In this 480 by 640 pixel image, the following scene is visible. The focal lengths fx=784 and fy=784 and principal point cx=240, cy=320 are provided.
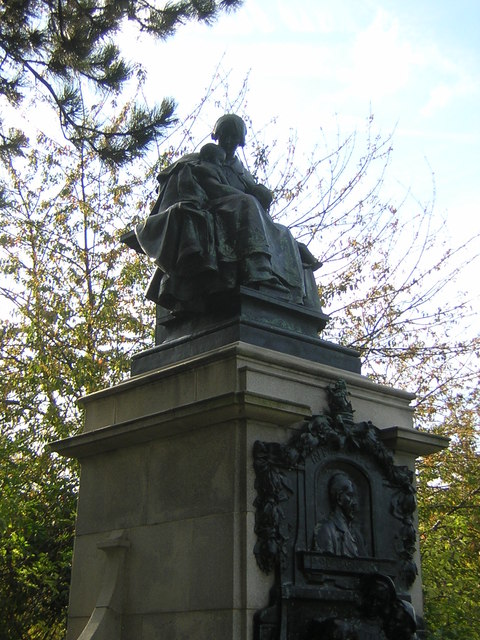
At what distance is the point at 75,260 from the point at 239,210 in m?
8.21

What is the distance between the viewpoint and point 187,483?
17.6ft

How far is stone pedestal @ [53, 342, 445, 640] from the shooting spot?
491cm

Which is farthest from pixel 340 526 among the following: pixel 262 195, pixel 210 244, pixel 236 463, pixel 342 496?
pixel 262 195

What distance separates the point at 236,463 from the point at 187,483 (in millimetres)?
491

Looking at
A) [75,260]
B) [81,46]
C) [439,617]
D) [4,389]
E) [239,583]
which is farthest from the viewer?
[75,260]

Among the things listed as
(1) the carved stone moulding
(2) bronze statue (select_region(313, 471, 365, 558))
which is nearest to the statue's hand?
(1) the carved stone moulding

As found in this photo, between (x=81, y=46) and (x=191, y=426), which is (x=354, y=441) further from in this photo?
(x=81, y=46)

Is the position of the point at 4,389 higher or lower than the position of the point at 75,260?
lower

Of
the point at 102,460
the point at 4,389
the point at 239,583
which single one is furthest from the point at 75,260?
→ the point at 239,583

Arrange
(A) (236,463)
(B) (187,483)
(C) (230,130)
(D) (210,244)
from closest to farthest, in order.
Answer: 1. (A) (236,463)
2. (B) (187,483)
3. (D) (210,244)
4. (C) (230,130)

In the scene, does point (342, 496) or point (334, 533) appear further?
point (342, 496)

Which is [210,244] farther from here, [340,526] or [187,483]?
[340,526]

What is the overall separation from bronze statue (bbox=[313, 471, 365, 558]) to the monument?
0.04 feet

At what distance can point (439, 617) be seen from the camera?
11.4 meters
